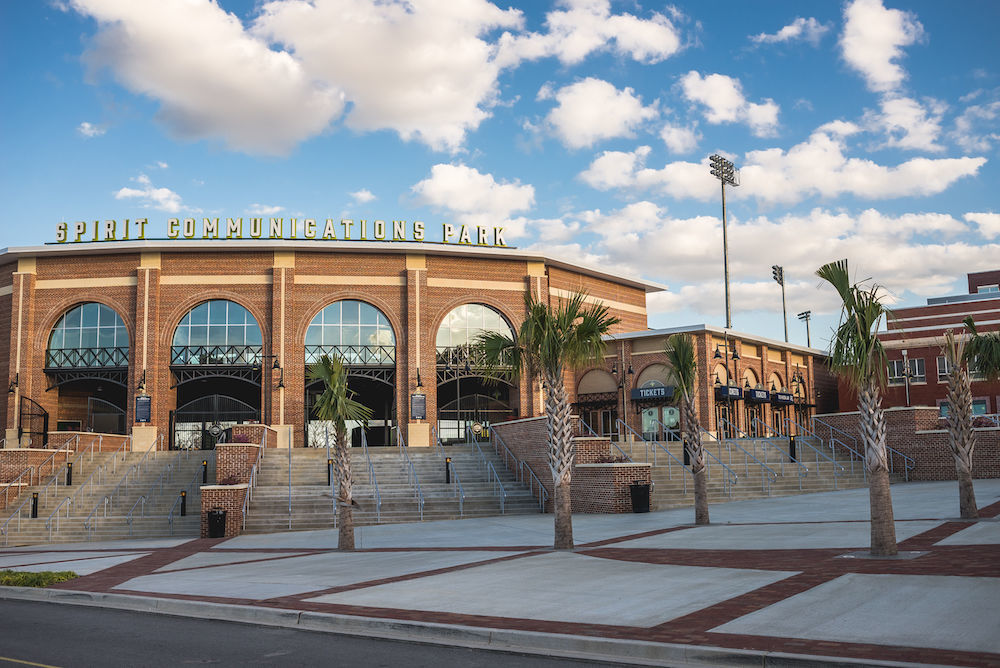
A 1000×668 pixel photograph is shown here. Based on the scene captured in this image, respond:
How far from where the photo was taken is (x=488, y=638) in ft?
30.8

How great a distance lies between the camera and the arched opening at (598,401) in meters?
44.3

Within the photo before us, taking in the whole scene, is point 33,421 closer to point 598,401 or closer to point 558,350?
point 598,401

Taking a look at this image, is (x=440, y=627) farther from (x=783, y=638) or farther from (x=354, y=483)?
(x=354, y=483)

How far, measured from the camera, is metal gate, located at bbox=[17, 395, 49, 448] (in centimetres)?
3984

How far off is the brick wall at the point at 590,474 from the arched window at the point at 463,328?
13.0m

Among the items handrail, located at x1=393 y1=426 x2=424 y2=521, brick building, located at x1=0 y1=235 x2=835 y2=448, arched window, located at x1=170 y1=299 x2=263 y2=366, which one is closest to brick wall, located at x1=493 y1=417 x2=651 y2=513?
handrail, located at x1=393 y1=426 x2=424 y2=521

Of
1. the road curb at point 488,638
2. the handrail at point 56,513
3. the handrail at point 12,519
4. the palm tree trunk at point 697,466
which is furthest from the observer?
the handrail at point 56,513

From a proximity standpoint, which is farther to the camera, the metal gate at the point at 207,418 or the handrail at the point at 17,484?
the metal gate at the point at 207,418

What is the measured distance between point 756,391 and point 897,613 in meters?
36.5

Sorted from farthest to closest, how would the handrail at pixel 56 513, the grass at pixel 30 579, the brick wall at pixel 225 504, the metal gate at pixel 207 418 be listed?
the metal gate at pixel 207 418 → the handrail at pixel 56 513 → the brick wall at pixel 225 504 → the grass at pixel 30 579

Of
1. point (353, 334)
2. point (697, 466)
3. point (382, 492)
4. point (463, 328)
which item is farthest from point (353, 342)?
point (697, 466)

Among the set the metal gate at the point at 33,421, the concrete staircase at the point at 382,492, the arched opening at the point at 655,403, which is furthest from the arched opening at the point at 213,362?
the arched opening at the point at 655,403

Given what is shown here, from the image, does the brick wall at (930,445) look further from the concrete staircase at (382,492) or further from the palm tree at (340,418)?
the palm tree at (340,418)

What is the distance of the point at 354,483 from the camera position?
93.7 feet
